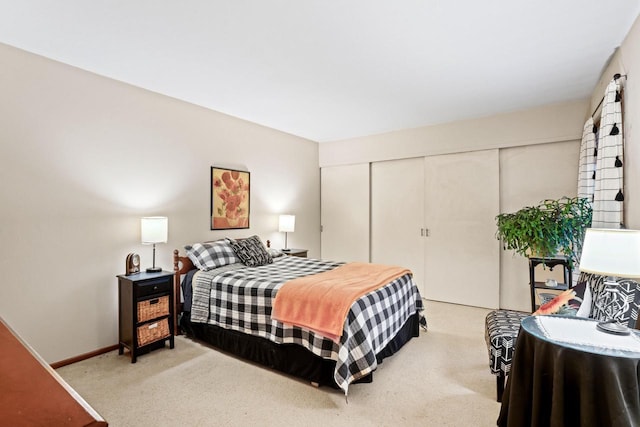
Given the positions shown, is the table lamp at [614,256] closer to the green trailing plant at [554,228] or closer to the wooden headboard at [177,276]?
the green trailing plant at [554,228]

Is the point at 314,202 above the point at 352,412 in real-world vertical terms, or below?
above

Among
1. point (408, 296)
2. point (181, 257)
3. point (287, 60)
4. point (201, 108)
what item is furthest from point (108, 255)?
point (408, 296)

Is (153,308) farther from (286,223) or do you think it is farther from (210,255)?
(286,223)

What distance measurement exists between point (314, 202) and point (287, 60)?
329 centimetres

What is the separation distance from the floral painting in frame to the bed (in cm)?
45

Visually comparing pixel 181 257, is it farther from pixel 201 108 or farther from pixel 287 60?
pixel 287 60

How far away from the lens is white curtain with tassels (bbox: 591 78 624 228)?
91.4 inches

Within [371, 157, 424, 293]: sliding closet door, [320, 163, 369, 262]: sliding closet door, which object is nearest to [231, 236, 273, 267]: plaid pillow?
[320, 163, 369, 262]: sliding closet door

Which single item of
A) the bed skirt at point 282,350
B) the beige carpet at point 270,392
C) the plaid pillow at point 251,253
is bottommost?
the beige carpet at point 270,392

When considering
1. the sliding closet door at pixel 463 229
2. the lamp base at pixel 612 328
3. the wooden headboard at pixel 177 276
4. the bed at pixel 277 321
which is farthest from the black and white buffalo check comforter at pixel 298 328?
the sliding closet door at pixel 463 229

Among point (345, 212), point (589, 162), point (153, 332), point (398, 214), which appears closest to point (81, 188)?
point (153, 332)

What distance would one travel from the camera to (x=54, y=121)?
2709 millimetres

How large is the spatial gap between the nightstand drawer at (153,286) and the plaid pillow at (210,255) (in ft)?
1.31

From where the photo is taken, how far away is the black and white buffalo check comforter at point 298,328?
7.38 ft
